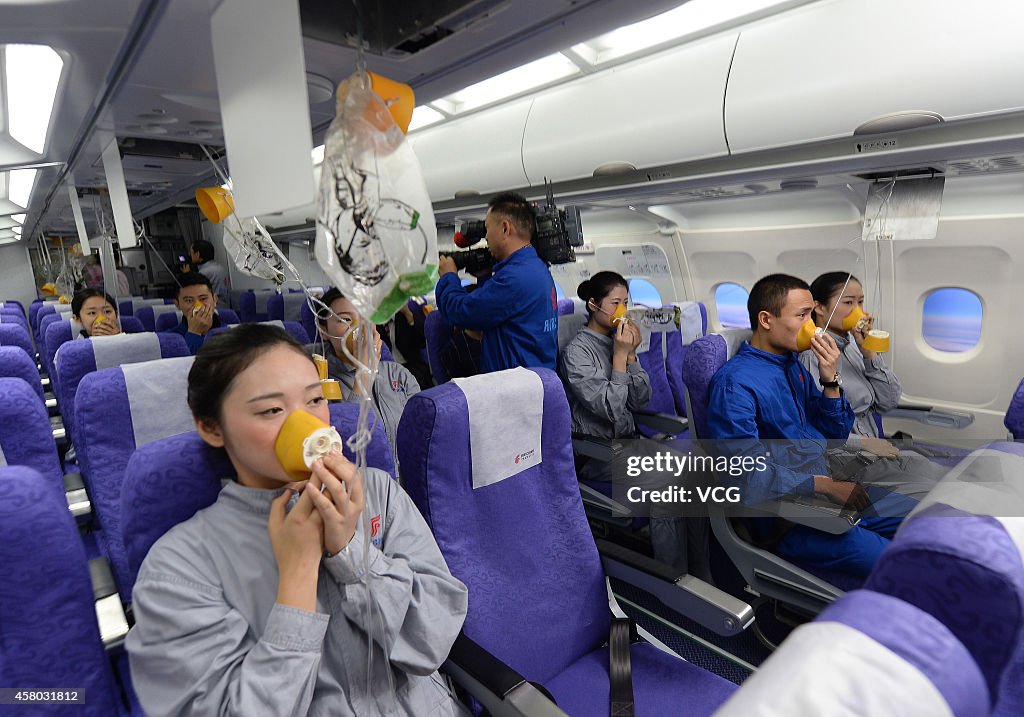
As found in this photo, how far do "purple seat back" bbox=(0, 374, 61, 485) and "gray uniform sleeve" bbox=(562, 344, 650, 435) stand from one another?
2430mm

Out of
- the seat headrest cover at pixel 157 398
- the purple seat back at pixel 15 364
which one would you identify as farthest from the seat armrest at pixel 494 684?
the purple seat back at pixel 15 364

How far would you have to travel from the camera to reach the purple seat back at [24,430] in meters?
1.80

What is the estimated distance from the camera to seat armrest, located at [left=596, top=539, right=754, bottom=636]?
165 cm

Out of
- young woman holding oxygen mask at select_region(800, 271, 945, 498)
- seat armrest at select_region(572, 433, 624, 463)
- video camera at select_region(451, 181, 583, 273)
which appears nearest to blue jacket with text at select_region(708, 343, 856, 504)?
young woman holding oxygen mask at select_region(800, 271, 945, 498)

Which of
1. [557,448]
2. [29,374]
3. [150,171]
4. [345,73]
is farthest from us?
[150,171]

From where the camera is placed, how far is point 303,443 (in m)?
1.12

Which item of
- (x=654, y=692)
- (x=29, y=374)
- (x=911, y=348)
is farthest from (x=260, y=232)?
(x=911, y=348)

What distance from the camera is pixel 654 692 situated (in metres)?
1.62

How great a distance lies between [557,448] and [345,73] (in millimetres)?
1548

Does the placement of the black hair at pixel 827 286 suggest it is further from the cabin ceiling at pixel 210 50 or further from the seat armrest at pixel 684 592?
the seat armrest at pixel 684 592

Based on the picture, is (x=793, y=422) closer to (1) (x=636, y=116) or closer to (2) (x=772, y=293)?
(2) (x=772, y=293)

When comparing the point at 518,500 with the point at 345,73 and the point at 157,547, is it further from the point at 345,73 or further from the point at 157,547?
the point at 345,73

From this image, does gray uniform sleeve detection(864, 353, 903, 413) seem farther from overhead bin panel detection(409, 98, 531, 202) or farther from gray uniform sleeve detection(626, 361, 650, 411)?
overhead bin panel detection(409, 98, 531, 202)

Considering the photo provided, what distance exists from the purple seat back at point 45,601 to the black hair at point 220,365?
33 cm
